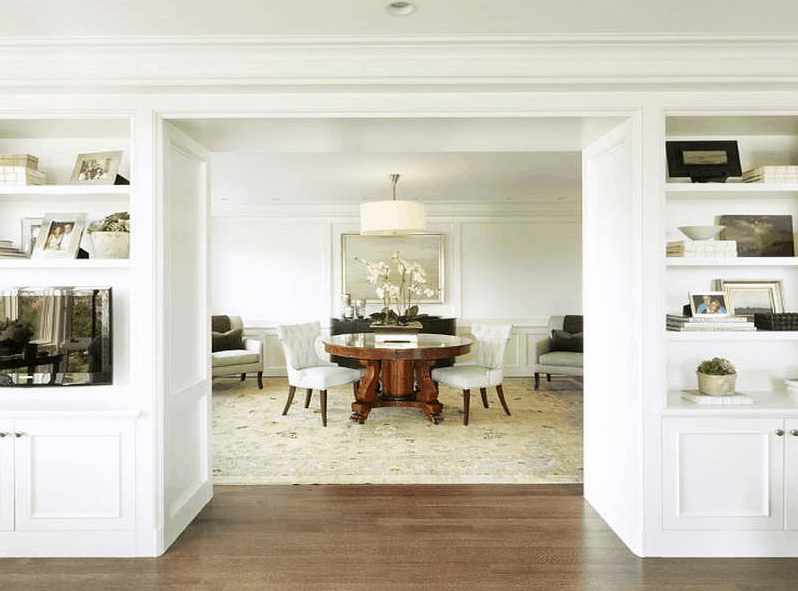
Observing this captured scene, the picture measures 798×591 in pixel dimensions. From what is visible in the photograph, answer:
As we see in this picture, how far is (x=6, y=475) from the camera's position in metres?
2.78

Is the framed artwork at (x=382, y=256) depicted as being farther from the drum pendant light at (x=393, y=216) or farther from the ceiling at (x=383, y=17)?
the ceiling at (x=383, y=17)

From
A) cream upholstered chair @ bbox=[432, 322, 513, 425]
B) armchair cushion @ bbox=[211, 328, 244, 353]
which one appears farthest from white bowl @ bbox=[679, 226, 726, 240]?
armchair cushion @ bbox=[211, 328, 244, 353]

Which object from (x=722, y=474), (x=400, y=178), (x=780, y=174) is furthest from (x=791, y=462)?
(x=400, y=178)

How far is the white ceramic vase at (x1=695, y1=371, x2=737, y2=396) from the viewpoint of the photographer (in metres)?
2.86

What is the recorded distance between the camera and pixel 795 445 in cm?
279

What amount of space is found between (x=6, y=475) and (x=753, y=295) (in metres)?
4.01

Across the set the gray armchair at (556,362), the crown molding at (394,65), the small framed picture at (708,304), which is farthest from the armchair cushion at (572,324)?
the crown molding at (394,65)

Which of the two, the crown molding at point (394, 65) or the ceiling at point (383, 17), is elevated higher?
the ceiling at point (383, 17)

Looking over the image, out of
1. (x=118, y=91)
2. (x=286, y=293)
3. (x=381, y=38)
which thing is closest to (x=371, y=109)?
(x=381, y=38)

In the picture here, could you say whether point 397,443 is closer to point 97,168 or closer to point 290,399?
point 290,399

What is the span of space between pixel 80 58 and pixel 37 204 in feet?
3.04

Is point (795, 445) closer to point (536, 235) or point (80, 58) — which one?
point (80, 58)

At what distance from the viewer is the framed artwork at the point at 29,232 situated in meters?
3.11

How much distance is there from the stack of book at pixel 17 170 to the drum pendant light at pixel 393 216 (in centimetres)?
258
